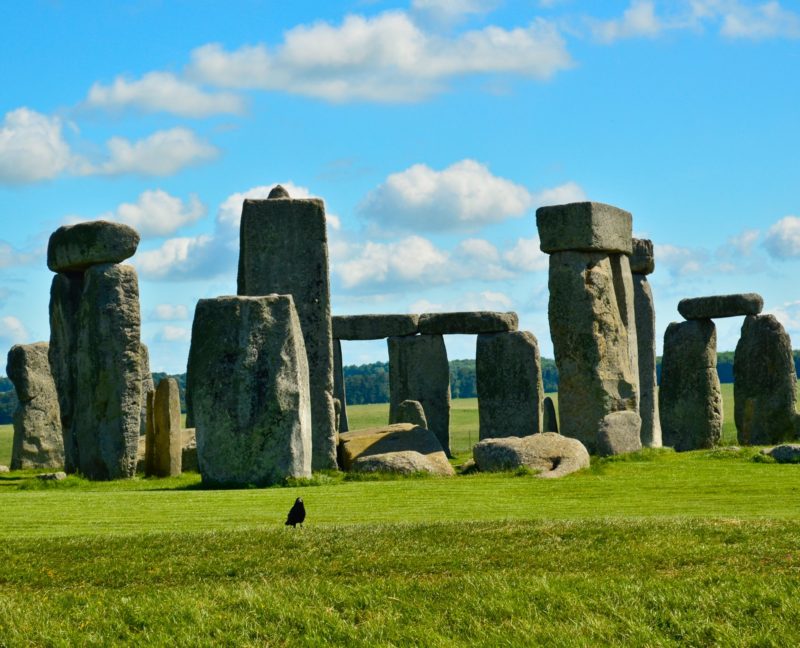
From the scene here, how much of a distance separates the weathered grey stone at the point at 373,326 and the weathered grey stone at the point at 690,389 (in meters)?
7.01

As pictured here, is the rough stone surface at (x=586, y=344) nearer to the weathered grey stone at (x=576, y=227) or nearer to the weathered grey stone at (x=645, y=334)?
the weathered grey stone at (x=576, y=227)

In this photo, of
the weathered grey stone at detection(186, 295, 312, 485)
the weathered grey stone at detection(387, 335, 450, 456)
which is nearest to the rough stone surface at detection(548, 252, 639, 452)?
the weathered grey stone at detection(186, 295, 312, 485)

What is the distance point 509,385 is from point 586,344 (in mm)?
7784

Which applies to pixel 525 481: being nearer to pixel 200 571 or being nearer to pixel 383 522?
pixel 383 522

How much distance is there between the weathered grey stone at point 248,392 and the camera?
66.5 feet

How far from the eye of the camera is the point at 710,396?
32.4 m

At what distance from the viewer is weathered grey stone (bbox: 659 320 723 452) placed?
3225cm

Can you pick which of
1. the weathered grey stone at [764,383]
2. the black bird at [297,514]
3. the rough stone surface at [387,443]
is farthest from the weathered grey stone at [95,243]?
the weathered grey stone at [764,383]

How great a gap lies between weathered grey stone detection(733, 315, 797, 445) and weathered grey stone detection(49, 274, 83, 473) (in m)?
14.2

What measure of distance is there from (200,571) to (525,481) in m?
8.36

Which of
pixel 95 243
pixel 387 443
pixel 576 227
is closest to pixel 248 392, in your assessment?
pixel 387 443

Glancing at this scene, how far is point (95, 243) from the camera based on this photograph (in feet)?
79.5

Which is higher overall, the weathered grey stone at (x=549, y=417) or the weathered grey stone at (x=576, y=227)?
the weathered grey stone at (x=576, y=227)

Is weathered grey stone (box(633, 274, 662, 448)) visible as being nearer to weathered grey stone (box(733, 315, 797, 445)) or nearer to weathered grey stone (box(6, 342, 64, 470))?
weathered grey stone (box(733, 315, 797, 445))
